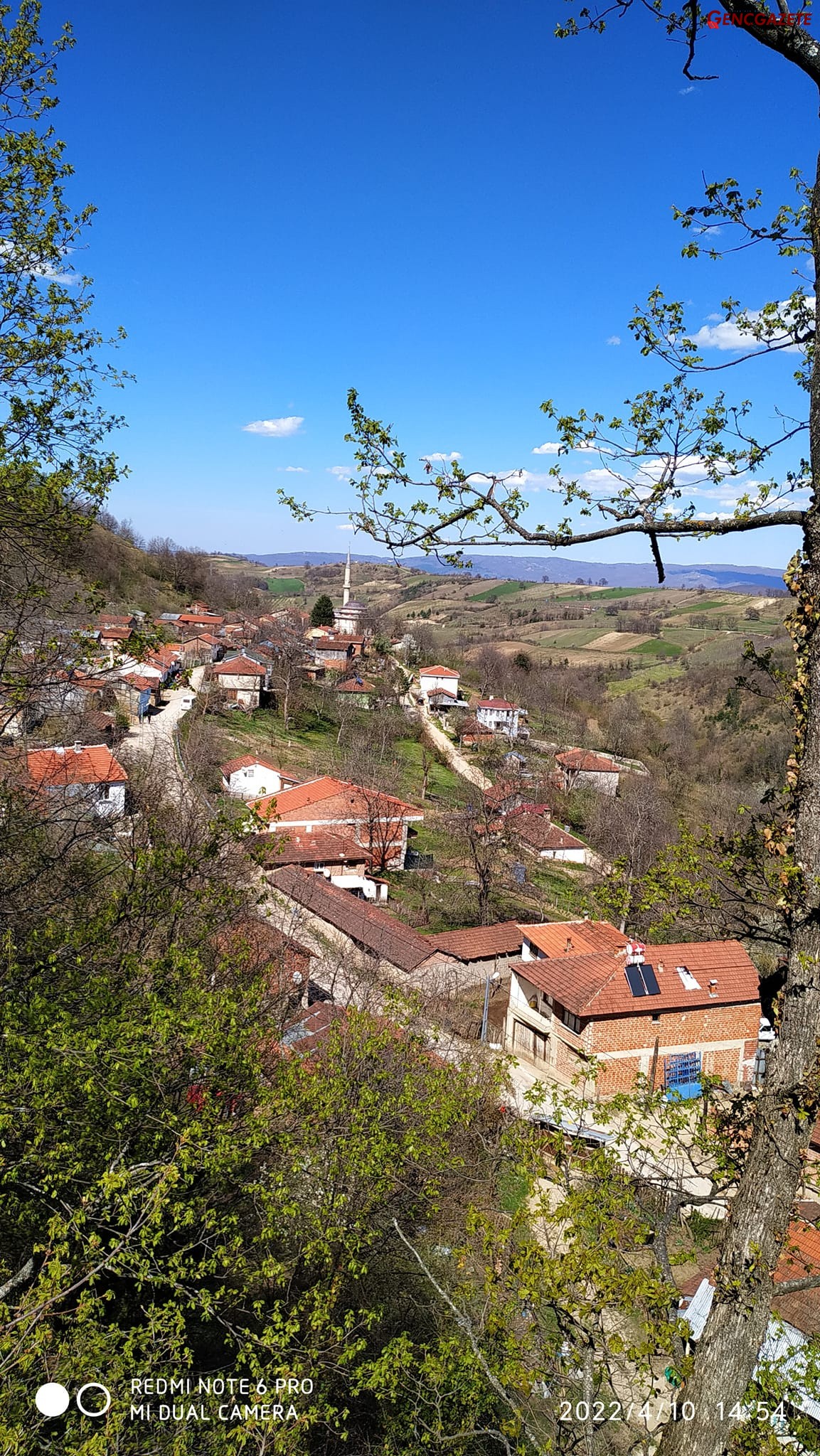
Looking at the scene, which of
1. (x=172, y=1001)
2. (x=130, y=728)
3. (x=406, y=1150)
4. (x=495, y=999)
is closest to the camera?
(x=172, y=1001)

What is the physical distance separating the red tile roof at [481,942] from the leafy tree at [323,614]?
61050 millimetres

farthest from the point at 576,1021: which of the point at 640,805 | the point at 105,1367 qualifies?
the point at 640,805

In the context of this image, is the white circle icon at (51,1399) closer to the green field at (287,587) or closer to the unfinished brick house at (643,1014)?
the unfinished brick house at (643,1014)

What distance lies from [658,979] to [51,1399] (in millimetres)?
17960

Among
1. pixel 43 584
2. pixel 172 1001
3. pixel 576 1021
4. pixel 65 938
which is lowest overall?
pixel 576 1021

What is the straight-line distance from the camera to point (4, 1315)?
441 cm

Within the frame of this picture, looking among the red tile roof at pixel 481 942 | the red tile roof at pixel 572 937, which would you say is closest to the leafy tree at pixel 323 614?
the red tile roof at pixel 481 942

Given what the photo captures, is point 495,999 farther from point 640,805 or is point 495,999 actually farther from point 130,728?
point 130,728

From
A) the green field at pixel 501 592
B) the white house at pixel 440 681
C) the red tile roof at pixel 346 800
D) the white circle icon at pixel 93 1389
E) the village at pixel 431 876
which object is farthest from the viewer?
the green field at pixel 501 592

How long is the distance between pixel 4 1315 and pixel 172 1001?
268cm

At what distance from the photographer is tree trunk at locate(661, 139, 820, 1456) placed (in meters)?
3.65

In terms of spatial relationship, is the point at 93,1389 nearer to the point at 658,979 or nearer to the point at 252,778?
the point at 658,979

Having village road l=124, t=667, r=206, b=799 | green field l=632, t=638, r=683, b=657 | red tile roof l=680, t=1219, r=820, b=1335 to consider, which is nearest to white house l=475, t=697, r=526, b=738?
village road l=124, t=667, r=206, b=799

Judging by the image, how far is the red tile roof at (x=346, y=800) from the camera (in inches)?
1328
